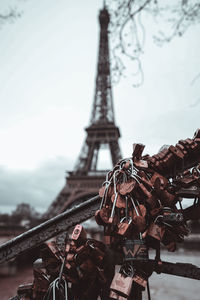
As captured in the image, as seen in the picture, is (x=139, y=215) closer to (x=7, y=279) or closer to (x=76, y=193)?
(x=7, y=279)

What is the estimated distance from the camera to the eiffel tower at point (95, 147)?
66.6 ft

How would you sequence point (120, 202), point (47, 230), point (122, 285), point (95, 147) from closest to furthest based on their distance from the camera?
point (122, 285) < point (120, 202) < point (47, 230) < point (95, 147)

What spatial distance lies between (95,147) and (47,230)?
2307cm

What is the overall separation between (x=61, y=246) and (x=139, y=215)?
0.58 m

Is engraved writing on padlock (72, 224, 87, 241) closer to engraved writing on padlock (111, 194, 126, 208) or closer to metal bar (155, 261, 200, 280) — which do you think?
engraved writing on padlock (111, 194, 126, 208)

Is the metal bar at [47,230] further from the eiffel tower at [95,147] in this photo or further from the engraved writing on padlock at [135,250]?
the eiffel tower at [95,147]

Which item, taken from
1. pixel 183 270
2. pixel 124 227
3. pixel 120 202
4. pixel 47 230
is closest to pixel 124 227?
pixel 124 227

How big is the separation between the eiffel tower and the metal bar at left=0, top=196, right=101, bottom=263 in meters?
18.6

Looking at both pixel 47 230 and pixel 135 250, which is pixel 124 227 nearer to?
pixel 135 250

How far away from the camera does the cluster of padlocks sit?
70 cm

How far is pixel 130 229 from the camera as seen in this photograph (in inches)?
27.3

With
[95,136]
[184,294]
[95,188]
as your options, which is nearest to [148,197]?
[184,294]

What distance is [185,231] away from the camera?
79cm

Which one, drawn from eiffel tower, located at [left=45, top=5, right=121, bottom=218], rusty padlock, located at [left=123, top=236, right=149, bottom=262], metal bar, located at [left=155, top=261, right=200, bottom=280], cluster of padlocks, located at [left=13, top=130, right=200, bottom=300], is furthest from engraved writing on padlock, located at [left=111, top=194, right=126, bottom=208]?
eiffel tower, located at [left=45, top=5, right=121, bottom=218]
